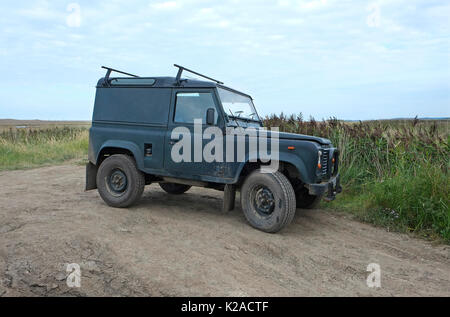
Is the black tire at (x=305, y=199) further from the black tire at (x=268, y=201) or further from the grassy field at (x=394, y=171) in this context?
the black tire at (x=268, y=201)

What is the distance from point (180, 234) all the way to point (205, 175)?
106 cm

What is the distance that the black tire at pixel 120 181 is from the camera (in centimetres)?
582

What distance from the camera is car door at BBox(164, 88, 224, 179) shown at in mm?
5238

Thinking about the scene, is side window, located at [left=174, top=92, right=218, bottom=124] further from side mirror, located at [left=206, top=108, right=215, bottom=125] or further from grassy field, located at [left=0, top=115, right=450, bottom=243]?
grassy field, located at [left=0, top=115, right=450, bottom=243]

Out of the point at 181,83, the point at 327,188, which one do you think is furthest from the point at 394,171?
the point at 181,83

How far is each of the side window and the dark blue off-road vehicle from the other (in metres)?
0.02

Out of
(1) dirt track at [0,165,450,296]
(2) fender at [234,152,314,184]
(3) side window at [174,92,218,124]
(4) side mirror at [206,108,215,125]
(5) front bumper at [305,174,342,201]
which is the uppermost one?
(3) side window at [174,92,218,124]

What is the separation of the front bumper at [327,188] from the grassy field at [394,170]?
42.8 inches

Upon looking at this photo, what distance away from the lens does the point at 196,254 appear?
397 cm

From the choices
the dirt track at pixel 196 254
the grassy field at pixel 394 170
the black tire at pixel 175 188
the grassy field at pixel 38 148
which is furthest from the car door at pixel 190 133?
the grassy field at pixel 38 148

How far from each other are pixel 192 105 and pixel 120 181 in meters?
1.89

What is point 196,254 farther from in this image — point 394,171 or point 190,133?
point 394,171

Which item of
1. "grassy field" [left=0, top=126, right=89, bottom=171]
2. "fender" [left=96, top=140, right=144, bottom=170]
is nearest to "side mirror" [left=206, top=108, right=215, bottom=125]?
"fender" [left=96, top=140, right=144, bottom=170]
